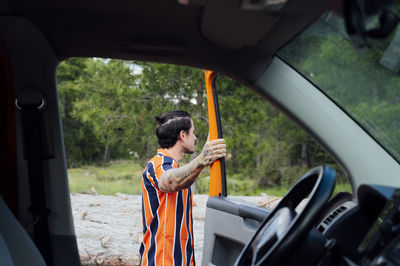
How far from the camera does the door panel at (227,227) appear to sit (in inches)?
96.7

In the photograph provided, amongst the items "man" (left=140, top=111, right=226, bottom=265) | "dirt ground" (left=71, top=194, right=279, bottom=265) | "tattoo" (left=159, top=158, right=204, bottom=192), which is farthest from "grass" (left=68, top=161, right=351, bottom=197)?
"tattoo" (left=159, top=158, right=204, bottom=192)

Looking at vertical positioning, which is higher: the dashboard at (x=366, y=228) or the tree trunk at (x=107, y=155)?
the dashboard at (x=366, y=228)

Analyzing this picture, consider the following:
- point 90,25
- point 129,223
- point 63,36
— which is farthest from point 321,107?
point 129,223

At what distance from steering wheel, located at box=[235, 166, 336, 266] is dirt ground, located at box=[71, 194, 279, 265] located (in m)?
3.29

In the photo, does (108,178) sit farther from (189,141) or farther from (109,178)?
(189,141)

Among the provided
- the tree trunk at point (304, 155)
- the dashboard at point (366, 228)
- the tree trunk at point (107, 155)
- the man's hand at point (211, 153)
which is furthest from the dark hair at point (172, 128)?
the tree trunk at point (107, 155)

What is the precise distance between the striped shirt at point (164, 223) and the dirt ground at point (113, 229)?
208cm

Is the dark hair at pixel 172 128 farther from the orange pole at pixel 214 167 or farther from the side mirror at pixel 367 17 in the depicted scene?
the side mirror at pixel 367 17

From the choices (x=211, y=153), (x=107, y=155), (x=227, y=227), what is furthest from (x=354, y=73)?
(x=107, y=155)

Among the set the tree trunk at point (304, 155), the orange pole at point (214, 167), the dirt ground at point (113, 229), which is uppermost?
the orange pole at point (214, 167)

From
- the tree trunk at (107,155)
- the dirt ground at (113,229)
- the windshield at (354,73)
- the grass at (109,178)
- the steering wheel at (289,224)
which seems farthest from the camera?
the tree trunk at (107,155)

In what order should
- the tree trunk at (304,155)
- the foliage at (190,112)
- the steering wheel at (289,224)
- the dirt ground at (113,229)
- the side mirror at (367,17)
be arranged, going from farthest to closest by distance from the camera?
1. the tree trunk at (304,155)
2. the foliage at (190,112)
3. the dirt ground at (113,229)
4. the steering wheel at (289,224)
5. the side mirror at (367,17)

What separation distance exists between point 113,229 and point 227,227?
5788 mm

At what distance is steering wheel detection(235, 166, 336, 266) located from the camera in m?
1.09
